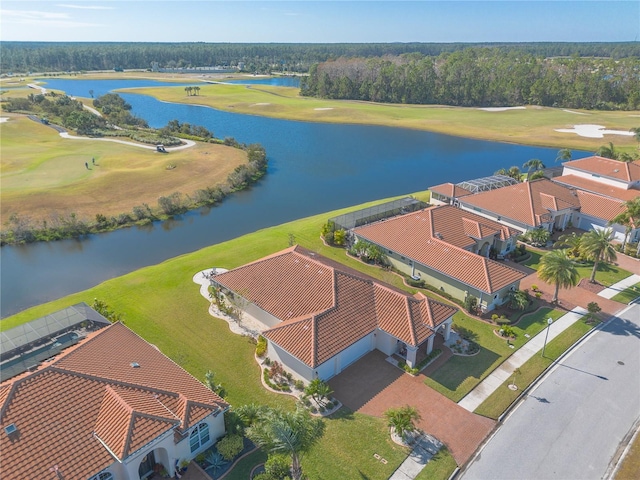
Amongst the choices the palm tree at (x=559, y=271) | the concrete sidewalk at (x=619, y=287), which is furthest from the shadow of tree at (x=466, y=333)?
the concrete sidewalk at (x=619, y=287)

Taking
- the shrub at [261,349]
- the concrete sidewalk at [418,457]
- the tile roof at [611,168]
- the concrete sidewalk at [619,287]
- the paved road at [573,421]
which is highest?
the tile roof at [611,168]

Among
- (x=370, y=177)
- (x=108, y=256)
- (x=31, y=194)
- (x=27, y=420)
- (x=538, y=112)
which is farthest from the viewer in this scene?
(x=538, y=112)

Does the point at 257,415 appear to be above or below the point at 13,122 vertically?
below

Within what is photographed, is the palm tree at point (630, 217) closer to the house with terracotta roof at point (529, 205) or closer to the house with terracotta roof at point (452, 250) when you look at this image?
the house with terracotta roof at point (529, 205)

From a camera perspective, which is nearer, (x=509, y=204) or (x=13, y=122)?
(x=509, y=204)

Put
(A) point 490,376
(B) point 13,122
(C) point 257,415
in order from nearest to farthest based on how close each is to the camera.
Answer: (C) point 257,415 → (A) point 490,376 → (B) point 13,122

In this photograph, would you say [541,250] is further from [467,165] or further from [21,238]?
[21,238]

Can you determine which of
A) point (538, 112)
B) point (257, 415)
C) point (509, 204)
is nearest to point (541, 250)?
point (509, 204)

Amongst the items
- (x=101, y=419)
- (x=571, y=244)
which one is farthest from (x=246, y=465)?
(x=571, y=244)
